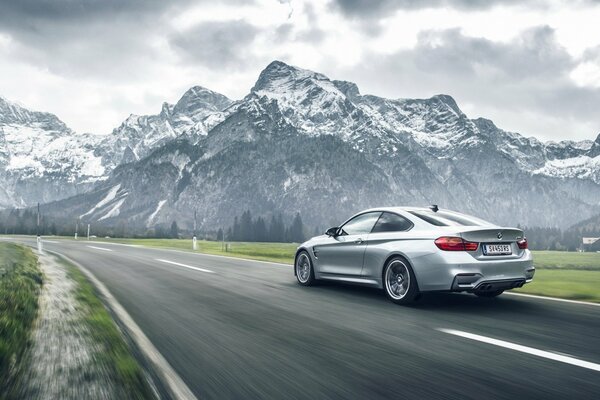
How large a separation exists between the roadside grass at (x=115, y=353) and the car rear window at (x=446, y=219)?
4.61m

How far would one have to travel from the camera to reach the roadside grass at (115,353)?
351cm

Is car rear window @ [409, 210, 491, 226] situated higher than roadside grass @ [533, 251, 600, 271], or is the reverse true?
car rear window @ [409, 210, 491, 226]

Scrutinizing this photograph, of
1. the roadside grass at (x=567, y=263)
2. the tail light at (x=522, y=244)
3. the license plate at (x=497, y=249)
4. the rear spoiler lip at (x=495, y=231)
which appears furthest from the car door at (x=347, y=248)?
the roadside grass at (x=567, y=263)

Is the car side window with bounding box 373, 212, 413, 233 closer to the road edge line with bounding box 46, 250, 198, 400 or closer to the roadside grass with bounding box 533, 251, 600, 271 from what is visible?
the road edge line with bounding box 46, 250, 198, 400

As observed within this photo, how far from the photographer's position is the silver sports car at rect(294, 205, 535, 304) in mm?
7082

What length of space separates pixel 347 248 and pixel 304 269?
157 centimetres

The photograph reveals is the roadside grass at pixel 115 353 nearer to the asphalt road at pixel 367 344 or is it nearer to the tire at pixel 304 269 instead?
the asphalt road at pixel 367 344

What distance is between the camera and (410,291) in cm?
743

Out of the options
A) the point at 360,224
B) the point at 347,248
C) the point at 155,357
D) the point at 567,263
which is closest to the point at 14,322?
the point at 155,357

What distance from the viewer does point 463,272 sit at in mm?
6988

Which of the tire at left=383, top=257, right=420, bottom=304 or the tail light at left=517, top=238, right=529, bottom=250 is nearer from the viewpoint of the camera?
the tire at left=383, top=257, right=420, bottom=304

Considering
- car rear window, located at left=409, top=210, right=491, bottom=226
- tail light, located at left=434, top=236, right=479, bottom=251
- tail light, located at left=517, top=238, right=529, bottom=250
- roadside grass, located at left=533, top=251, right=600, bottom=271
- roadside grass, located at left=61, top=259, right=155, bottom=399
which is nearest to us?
roadside grass, located at left=61, top=259, right=155, bottom=399

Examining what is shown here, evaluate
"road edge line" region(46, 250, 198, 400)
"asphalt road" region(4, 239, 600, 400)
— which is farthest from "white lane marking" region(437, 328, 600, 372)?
"road edge line" region(46, 250, 198, 400)

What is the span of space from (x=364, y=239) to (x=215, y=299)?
8.35 feet
